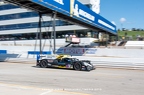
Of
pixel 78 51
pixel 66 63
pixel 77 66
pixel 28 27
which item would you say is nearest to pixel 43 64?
pixel 66 63

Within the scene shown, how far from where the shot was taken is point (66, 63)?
16375mm

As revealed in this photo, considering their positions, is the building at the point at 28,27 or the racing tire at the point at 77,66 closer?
the racing tire at the point at 77,66

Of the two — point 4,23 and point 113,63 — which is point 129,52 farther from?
point 4,23

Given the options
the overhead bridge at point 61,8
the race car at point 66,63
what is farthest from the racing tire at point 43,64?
the overhead bridge at point 61,8

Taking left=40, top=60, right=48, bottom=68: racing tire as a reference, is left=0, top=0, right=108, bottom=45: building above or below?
above

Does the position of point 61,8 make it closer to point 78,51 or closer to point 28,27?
point 78,51

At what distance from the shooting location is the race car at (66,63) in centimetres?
1573

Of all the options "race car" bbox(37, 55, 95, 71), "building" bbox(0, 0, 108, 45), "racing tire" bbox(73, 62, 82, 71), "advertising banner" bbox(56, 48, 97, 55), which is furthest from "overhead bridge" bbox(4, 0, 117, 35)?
"building" bbox(0, 0, 108, 45)

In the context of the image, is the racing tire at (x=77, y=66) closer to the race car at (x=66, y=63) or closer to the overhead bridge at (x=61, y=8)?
the race car at (x=66, y=63)

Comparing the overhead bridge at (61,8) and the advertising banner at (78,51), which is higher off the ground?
the overhead bridge at (61,8)

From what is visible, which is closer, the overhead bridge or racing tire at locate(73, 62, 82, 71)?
racing tire at locate(73, 62, 82, 71)

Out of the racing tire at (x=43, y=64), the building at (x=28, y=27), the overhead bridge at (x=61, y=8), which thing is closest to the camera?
the racing tire at (x=43, y=64)

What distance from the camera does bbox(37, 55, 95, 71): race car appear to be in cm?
1573

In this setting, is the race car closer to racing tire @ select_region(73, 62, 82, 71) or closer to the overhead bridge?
racing tire @ select_region(73, 62, 82, 71)
